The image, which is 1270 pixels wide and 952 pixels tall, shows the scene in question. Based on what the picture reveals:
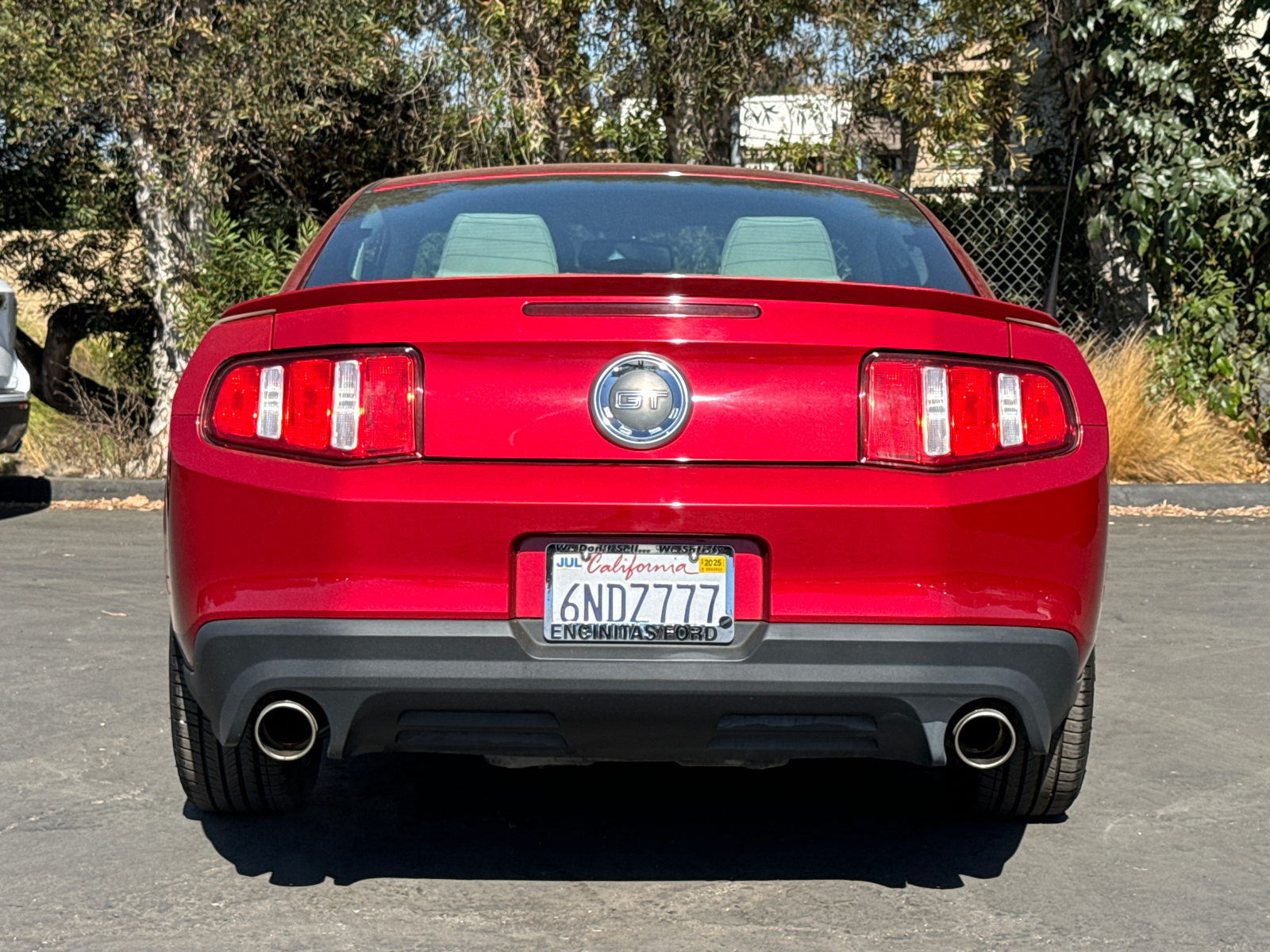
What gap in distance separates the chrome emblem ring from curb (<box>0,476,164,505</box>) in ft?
27.2

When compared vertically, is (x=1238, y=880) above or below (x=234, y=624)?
below

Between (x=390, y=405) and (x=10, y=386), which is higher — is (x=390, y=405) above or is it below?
above

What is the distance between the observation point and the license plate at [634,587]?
2.85 metres

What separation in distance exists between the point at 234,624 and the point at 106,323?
10767 mm

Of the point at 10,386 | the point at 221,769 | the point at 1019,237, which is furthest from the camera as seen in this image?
the point at 1019,237

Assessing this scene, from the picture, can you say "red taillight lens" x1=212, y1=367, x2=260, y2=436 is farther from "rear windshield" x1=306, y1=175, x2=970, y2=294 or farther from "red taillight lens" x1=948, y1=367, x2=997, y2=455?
"red taillight lens" x1=948, y1=367, x2=997, y2=455

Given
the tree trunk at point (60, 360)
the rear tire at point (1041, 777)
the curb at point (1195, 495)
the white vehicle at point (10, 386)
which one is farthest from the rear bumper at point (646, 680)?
the tree trunk at point (60, 360)

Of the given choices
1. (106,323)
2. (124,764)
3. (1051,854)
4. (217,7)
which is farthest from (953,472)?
(106,323)

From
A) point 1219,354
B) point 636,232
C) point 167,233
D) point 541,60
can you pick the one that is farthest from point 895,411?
point 167,233

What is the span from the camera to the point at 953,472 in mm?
2918

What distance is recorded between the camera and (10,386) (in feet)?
31.8

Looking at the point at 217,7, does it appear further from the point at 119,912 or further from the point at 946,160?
the point at 119,912

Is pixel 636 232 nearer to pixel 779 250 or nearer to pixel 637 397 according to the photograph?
pixel 779 250

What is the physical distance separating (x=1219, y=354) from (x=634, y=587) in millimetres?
9364
